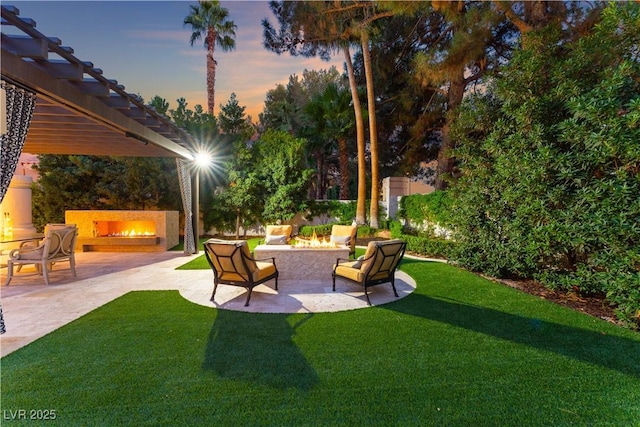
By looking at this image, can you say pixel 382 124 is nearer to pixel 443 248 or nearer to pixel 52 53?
pixel 443 248

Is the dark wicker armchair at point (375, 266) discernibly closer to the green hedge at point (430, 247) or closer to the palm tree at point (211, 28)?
the green hedge at point (430, 247)

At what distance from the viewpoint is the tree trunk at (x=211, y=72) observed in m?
16.6

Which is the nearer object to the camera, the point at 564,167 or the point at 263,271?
the point at 564,167

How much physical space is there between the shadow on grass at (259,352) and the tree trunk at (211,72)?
52.4 ft

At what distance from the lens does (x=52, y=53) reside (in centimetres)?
349

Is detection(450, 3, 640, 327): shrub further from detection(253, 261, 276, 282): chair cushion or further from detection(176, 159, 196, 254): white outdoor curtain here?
detection(176, 159, 196, 254): white outdoor curtain

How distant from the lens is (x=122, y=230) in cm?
1012

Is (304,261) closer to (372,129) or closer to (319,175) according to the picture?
(372,129)

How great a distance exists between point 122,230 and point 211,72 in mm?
11199

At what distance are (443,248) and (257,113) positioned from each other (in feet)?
60.4

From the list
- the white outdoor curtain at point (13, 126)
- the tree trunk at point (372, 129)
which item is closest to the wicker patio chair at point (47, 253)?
the white outdoor curtain at point (13, 126)

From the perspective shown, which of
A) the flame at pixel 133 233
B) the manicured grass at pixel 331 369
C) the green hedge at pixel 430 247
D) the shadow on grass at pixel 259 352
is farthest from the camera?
the flame at pixel 133 233

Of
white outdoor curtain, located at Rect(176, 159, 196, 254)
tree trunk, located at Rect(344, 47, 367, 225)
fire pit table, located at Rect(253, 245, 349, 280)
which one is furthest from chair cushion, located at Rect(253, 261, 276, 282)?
tree trunk, located at Rect(344, 47, 367, 225)

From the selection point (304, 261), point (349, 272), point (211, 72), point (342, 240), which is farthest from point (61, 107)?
point (211, 72)
